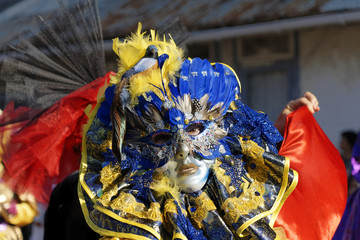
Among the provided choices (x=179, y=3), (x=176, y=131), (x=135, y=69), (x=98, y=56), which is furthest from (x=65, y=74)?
(x=179, y=3)

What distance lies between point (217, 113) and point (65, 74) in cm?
103

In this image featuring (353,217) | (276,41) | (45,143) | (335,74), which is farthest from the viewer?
Answer: (276,41)

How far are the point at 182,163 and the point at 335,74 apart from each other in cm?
461

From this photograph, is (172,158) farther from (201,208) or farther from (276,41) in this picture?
(276,41)

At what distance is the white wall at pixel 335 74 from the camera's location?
252 inches

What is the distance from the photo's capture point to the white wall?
21.0 ft

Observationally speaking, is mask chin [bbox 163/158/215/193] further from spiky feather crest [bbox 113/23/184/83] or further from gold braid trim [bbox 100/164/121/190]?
spiky feather crest [bbox 113/23/184/83]

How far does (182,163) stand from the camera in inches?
88.0

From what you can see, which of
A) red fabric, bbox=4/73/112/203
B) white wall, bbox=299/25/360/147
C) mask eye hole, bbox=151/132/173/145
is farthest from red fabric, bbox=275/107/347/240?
white wall, bbox=299/25/360/147

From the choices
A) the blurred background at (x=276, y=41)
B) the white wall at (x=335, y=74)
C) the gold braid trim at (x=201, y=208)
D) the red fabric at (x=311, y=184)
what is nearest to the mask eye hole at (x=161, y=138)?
the gold braid trim at (x=201, y=208)

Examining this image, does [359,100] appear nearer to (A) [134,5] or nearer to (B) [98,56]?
(A) [134,5]

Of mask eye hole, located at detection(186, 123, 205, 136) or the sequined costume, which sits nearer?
mask eye hole, located at detection(186, 123, 205, 136)

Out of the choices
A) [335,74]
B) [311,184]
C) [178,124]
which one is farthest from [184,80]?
[335,74]

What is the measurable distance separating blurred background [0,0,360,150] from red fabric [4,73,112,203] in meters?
3.09
